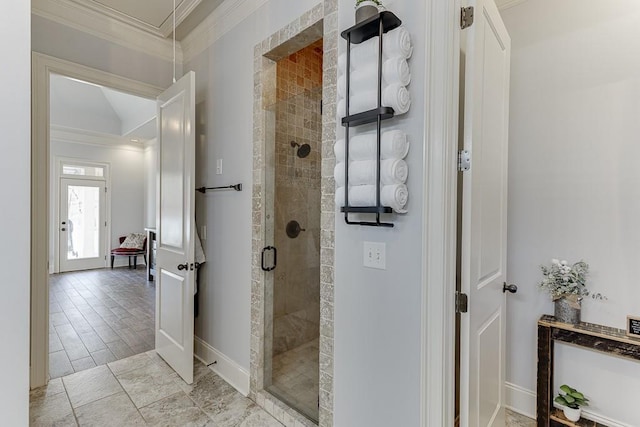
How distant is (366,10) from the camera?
1.31m

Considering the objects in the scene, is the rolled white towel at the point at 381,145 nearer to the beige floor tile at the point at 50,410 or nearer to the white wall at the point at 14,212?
the white wall at the point at 14,212

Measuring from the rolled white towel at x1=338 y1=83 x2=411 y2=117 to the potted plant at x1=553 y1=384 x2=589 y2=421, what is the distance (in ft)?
6.26

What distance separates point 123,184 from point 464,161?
26.0 ft

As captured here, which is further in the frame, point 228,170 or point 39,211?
point 228,170

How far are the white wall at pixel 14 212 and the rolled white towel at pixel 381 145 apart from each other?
1.10 m

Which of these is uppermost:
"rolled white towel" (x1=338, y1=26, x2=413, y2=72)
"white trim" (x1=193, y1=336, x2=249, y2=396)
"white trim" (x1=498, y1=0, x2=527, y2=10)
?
"white trim" (x1=498, y1=0, x2=527, y2=10)

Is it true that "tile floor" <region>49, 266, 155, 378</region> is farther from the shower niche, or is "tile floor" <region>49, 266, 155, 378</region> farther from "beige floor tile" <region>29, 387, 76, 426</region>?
the shower niche

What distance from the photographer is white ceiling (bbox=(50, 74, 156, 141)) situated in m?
5.74

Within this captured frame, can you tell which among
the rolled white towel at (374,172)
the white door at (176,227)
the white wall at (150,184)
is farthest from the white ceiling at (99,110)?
the rolled white towel at (374,172)

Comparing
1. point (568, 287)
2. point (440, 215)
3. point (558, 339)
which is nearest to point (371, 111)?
point (440, 215)

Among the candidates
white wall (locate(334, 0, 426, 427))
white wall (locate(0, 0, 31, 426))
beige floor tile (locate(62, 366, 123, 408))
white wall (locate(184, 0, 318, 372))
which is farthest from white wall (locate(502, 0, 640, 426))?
beige floor tile (locate(62, 366, 123, 408))

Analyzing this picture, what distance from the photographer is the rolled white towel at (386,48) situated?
50.1 inches

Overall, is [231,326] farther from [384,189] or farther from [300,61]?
[300,61]

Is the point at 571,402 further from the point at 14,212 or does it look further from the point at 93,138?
the point at 93,138
